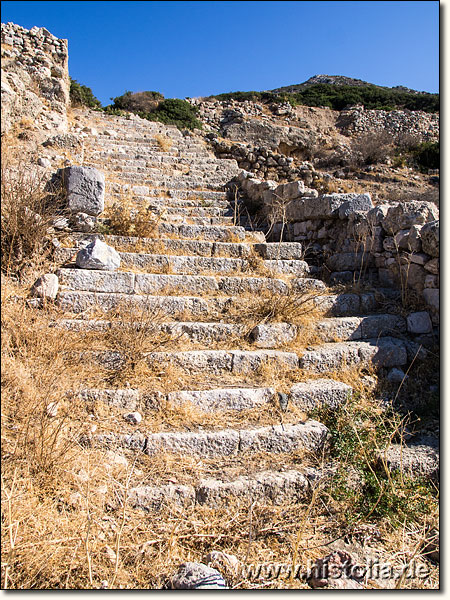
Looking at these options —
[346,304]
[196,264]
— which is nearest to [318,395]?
[346,304]

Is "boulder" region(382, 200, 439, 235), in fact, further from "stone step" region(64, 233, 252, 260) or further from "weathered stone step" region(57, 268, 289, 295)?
"stone step" region(64, 233, 252, 260)

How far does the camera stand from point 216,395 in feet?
10.2

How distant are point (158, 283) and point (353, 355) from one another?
2.22m

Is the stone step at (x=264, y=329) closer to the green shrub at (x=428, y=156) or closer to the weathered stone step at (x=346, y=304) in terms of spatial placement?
the weathered stone step at (x=346, y=304)

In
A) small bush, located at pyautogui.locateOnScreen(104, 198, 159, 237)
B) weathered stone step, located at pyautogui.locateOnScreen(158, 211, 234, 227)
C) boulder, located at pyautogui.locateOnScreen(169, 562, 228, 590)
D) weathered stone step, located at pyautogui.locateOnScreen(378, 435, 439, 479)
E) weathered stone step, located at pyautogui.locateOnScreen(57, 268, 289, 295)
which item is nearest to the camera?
boulder, located at pyautogui.locateOnScreen(169, 562, 228, 590)

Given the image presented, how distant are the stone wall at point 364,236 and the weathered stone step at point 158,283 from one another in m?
0.96

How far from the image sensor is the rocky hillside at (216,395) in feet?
6.79

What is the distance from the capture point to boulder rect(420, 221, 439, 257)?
4.03 metres

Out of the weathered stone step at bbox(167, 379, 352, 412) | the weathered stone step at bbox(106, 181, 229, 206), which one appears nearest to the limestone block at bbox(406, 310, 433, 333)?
the weathered stone step at bbox(167, 379, 352, 412)

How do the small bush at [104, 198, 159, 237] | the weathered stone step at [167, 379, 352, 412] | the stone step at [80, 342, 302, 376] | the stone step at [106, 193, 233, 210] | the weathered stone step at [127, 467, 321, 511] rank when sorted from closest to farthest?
the weathered stone step at [127, 467, 321, 511]
the weathered stone step at [167, 379, 352, 412]
the stone step at [80, 342, 302, 376]
the small bush at [104, 198, 159, 237]
the stone step at [106, 193, 233, 210]

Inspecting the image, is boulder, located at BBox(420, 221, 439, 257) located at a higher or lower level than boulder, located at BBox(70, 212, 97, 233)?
lower

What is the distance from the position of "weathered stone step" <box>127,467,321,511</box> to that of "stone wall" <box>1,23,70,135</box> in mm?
7302

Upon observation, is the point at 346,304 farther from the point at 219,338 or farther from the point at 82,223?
the point at 82,223

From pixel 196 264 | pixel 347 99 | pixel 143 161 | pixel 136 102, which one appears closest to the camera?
pixel 196 264
